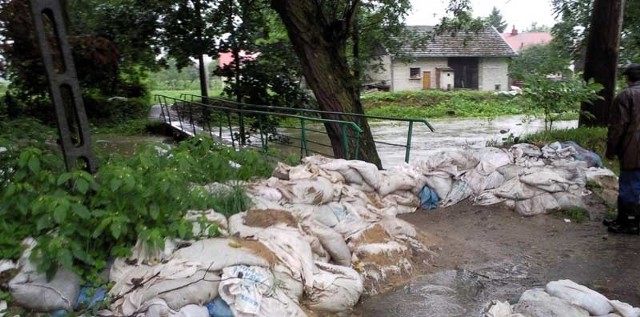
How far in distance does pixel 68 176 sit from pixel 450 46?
36.2m

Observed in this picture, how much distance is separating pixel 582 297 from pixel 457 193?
2949 millimetres

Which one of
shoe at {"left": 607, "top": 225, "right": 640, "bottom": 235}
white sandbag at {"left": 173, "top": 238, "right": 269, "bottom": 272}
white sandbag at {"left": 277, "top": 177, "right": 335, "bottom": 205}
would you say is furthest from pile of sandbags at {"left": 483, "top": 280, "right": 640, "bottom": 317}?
shoe at {"left": 607, "top": 225, "right": 640, "bottom": 235}

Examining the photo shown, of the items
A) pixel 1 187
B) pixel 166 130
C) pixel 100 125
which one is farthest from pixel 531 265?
pixel 100 125

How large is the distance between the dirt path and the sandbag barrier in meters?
0.16

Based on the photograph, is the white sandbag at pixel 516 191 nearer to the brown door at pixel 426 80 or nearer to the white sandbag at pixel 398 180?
the white sandbag at pixel 398 180

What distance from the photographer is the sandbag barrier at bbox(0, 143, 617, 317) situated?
3.29 meters

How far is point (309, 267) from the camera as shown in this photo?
382 cm

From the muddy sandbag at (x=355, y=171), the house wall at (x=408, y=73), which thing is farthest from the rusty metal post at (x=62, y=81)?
the house wall at (x=408, y=73)

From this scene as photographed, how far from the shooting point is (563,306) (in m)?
3.25

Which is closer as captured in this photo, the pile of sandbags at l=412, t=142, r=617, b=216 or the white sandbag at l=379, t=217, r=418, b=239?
the white sandbag at l=379, t=217, r=418, b=239

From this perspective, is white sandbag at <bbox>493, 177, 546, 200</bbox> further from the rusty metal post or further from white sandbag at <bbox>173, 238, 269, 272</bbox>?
the rusty metal post

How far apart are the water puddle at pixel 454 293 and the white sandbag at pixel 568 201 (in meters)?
1.59

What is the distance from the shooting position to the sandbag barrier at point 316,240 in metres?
3.29

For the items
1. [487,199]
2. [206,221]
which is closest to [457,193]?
[487,199]
